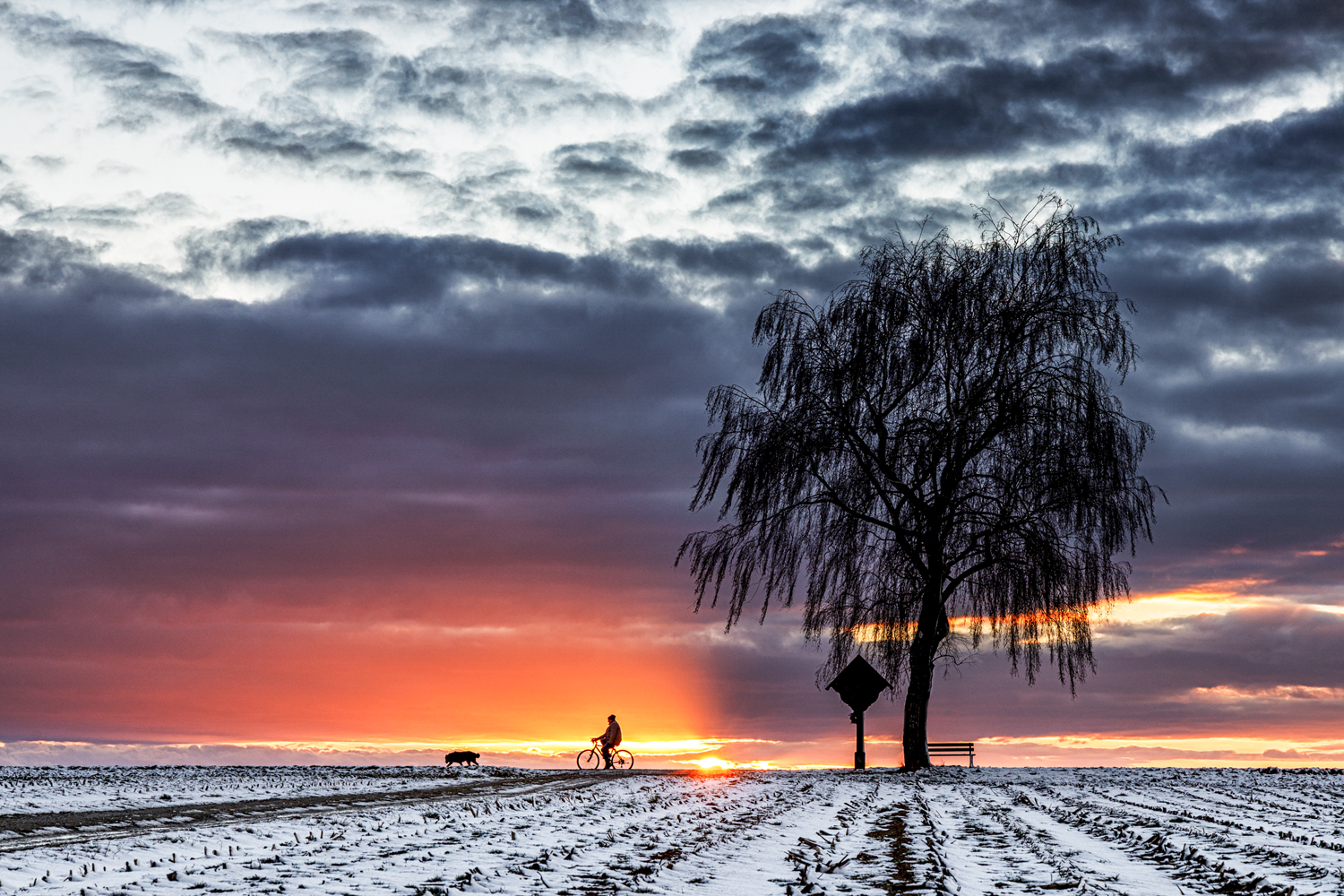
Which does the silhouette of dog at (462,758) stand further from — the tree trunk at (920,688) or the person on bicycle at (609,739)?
the tree trunk at (920,688)

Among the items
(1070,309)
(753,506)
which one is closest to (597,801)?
(753,506)

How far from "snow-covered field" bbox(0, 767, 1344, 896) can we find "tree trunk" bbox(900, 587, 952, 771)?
6061 millimetres

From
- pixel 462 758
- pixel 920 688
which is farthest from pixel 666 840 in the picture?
pixel 462 758

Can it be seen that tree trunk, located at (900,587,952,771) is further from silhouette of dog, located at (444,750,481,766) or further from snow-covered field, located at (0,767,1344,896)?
silhouette of dog, located at (444,750,481,766)

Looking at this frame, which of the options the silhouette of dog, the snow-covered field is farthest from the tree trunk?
the silhouette of dog

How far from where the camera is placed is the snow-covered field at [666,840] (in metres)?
5.91

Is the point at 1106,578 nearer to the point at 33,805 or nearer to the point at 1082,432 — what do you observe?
the point at 1082,432

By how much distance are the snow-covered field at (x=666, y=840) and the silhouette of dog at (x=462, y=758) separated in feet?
34.6

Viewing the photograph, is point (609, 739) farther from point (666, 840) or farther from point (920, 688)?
point (666, 840)

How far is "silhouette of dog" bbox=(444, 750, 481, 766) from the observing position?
2539 cm

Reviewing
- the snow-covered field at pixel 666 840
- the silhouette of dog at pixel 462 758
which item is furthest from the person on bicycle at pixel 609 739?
the snow-covered field at pixel 666 840

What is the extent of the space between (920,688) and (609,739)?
1006cm

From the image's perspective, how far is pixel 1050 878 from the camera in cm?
609

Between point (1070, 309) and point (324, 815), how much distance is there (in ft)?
49.9
